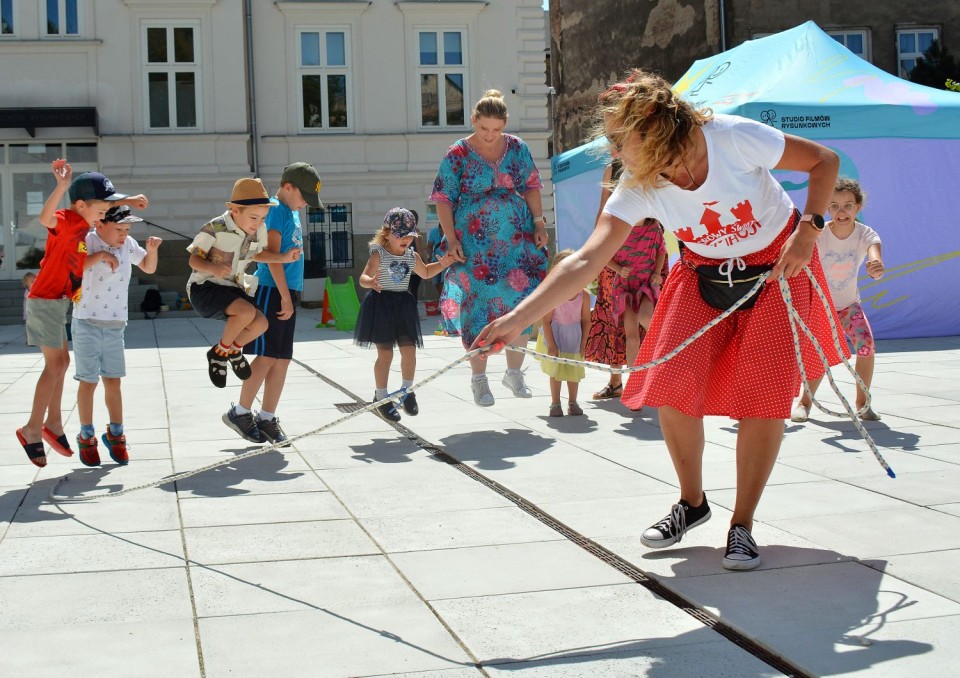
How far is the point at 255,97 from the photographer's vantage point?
24844 millimetres

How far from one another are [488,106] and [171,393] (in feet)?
12.7

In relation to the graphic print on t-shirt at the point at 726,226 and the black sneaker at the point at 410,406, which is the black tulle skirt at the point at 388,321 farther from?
the graphic print on t-shirt at the point at 726,226

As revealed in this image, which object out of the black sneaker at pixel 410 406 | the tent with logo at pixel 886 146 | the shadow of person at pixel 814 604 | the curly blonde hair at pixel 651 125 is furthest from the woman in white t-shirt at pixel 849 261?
the tent with logo at pixel 886 146

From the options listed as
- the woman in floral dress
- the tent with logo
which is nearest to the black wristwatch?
the woman in floral dress

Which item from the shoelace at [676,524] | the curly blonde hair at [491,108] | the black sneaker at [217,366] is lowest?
the shoelace at [676,524]

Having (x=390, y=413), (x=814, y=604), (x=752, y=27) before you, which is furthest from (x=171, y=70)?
(x=814, y=604)

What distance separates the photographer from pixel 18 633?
3393 mm

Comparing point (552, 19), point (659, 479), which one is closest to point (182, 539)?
point (659, 479)

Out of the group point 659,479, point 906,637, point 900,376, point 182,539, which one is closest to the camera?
point 906,637

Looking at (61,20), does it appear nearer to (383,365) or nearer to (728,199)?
(383,365)

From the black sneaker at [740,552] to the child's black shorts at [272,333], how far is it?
3364 mm

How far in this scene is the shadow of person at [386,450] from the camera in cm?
632

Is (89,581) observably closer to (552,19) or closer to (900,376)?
(900,376)

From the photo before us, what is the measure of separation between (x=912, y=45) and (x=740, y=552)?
82.0 ft
